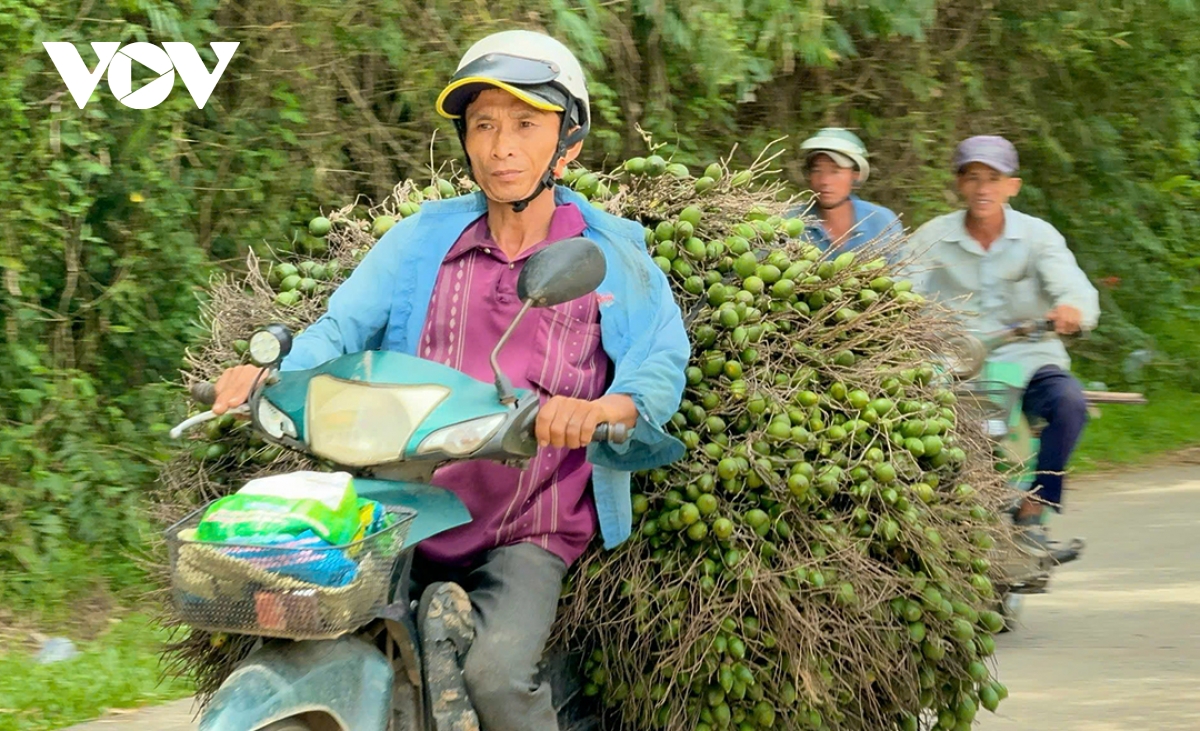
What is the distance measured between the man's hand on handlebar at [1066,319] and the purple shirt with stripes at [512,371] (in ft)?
10.3

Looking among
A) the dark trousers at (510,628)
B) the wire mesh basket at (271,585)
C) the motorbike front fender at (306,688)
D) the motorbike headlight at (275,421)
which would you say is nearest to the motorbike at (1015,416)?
the dark trousers at (510,628)

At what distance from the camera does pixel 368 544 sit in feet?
8.58

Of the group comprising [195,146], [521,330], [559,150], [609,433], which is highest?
[559,150]

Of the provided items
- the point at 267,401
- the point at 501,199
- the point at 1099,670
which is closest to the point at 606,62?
the point at 1099,670

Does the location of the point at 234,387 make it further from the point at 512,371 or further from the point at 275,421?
the point at 512,371

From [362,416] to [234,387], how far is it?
25 centimetres

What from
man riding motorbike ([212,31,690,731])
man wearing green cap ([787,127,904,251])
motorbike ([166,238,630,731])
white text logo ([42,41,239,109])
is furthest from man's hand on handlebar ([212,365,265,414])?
man wearing green cap ([787,127,904,251])

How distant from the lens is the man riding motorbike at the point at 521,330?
320 centimetres

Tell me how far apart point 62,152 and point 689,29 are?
2718 mm

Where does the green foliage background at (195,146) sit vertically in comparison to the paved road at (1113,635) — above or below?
above

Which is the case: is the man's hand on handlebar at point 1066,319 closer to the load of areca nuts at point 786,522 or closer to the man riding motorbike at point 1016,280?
the man riding motorbike at point 1016,280

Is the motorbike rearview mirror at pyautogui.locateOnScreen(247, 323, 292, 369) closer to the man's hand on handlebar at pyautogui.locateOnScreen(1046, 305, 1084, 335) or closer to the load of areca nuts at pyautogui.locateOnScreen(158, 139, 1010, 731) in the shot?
the load of areca nuts at pyautogui.locateOnScreen(158, 139, 1010, 731)

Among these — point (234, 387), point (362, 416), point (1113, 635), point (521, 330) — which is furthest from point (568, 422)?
point (1113, 635)

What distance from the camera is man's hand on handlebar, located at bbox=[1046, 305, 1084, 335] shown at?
19.7 ft
